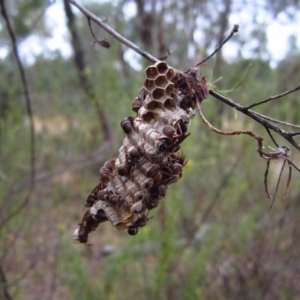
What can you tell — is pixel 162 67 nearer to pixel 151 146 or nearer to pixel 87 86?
pixel 151 146

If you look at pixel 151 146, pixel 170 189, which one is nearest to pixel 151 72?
pixel 151 146

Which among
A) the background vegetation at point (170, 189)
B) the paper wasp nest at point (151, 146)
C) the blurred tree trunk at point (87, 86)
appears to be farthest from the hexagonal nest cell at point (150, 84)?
the blurred tree trunk at point (87, 86)

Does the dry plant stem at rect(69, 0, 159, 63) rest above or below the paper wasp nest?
above

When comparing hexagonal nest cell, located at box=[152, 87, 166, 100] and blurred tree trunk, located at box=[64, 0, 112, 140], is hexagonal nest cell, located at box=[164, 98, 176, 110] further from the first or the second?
blurred tree trunk, located at box=[64, 0, 112, 140]

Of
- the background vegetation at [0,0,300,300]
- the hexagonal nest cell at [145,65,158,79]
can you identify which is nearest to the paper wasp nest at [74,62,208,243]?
the hexagonal nest cell at [145,65,158,79]

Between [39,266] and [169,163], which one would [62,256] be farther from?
[169,163]

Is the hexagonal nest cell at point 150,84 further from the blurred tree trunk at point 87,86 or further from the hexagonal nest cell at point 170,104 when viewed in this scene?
the blurred tree trunk at point 87,86

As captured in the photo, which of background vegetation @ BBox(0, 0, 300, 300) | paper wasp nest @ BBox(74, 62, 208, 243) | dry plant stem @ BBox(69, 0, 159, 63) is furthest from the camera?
background vegetation @ BBox(0, 0, 300, 300)
